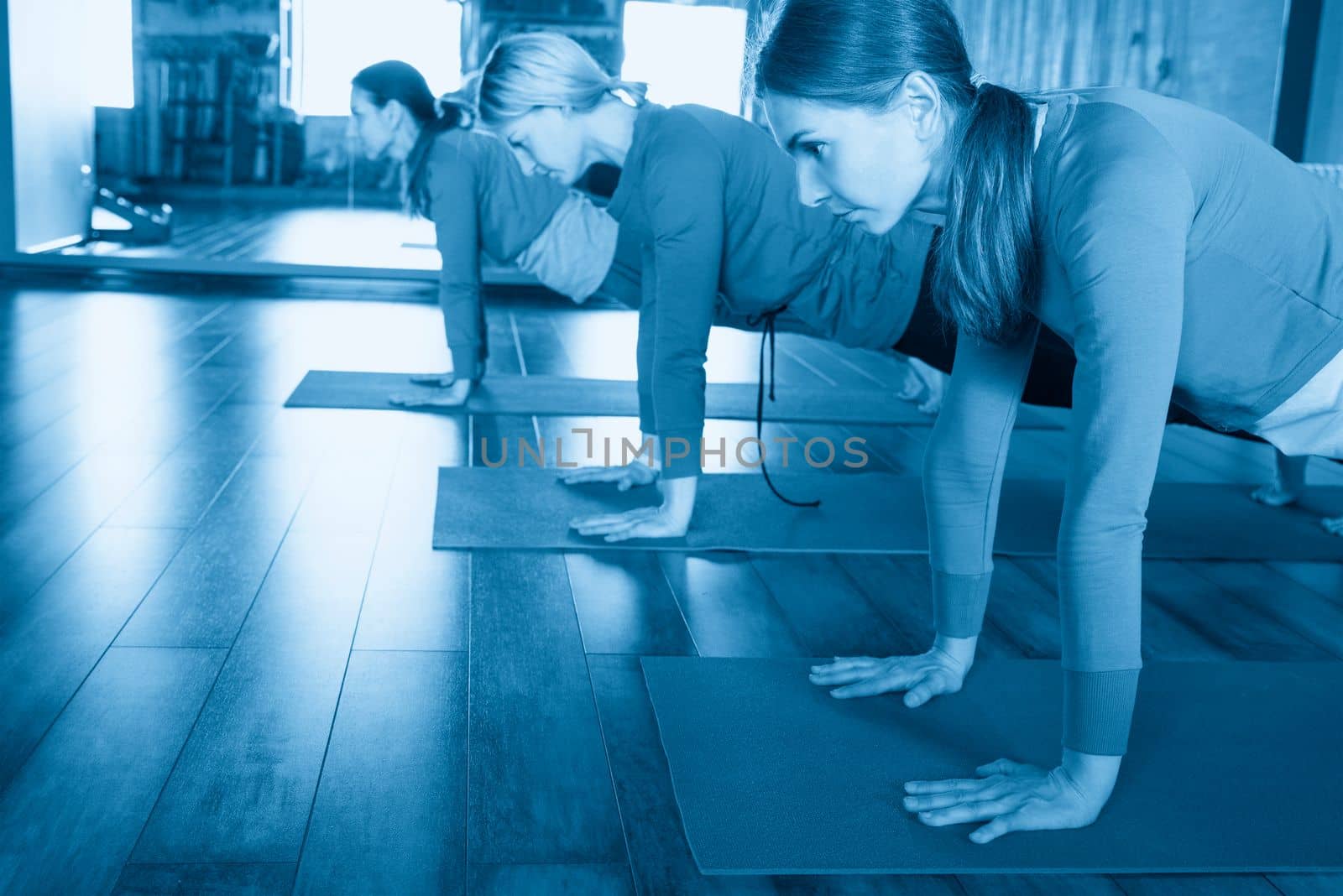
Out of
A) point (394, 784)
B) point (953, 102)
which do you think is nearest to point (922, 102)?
point (953, 102)

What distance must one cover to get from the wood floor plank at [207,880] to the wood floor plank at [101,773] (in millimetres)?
20

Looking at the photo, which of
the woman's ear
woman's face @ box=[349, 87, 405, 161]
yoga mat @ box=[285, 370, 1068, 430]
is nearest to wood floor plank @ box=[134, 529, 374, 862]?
the woman's ear

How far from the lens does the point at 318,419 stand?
289 cm

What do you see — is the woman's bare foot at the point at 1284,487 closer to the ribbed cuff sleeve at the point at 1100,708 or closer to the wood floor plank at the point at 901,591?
the wood floor plank at the point at 901,591

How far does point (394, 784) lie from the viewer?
1237 millimetres

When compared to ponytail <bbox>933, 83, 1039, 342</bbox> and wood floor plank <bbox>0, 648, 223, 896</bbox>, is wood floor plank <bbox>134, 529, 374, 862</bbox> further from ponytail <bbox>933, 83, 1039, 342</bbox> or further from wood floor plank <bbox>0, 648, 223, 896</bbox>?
ponytail <bbox>933, 83, 1039, 342</bbox>

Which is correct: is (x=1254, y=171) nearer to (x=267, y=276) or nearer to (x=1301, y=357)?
(x=1301, y=357)

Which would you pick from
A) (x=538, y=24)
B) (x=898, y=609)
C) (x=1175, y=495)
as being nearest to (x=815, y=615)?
(x=898, y=609)

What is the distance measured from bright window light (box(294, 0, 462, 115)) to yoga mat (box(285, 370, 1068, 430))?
1731 millimetres

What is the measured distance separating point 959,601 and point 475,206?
184 cm

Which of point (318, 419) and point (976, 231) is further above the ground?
point (976, 231)

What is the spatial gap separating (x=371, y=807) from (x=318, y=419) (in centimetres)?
183

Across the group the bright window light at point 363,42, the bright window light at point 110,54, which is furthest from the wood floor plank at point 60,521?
the bright window light at point 110,54

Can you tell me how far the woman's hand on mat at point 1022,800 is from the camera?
1.13 metres
